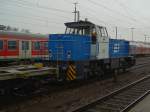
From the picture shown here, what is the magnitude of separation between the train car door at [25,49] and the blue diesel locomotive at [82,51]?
842 cm

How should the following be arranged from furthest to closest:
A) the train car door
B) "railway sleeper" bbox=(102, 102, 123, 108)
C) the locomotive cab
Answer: the train car door
the locomotive cab
"railway sleeper" bbox=(102, 102, 123, 108)

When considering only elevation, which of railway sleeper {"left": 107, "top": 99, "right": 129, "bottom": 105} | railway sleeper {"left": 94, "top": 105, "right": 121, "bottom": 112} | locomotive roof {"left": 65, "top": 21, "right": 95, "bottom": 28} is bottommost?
railway sleeper {"left": 94, "top": 105, "right": 121, "bottom": 112}

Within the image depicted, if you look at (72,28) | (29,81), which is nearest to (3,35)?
(72,28)

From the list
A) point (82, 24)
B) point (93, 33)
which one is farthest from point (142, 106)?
point (82, 24)

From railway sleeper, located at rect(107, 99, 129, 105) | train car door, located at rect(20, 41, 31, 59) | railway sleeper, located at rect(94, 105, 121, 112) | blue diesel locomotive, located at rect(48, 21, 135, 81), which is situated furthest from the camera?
train car door, located at rect(20, 41, 31, 59)

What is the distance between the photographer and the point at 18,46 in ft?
77.5

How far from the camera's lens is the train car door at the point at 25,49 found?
78.8 ft

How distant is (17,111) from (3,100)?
4.44ft

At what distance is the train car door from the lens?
24005 mm

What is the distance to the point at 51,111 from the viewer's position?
9242 millimetres

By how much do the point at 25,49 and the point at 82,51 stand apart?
1080cm

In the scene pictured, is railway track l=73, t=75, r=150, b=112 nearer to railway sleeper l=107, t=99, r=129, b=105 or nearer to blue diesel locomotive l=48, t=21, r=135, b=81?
railway sleeper l=107, t=99, r=129, b=105

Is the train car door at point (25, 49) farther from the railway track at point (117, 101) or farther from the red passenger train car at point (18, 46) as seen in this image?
the railway track at point (117, 101)

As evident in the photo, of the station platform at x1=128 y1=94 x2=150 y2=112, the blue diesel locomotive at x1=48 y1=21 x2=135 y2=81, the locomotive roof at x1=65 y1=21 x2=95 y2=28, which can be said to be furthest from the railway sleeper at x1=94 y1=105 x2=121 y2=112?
the locomotive roof at x1=65 y1=21 x2=95 y2=28
